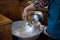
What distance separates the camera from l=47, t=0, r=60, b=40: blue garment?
97 cm

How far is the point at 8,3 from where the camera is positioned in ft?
5.74

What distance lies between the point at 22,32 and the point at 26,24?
0.11 m

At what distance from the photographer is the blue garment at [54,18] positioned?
97cm

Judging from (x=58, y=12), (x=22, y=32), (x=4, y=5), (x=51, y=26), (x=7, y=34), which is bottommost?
(x=22, y=32)

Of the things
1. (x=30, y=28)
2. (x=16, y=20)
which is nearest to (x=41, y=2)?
(x=30, y=28)

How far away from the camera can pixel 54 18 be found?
985mm

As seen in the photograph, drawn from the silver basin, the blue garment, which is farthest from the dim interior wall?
the blue garment

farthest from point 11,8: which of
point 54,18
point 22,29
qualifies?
point 54,18

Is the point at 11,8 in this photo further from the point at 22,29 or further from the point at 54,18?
the point at 54,18

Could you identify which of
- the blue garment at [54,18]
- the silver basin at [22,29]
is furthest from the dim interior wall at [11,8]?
the blue garment at [54,18]

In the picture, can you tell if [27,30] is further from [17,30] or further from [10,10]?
[10,10]

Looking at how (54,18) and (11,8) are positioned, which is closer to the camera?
(54,18)

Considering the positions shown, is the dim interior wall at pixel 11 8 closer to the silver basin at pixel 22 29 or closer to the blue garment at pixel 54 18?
the silver basin at pixel 22 29

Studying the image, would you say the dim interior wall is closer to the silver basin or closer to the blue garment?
the silver basin
